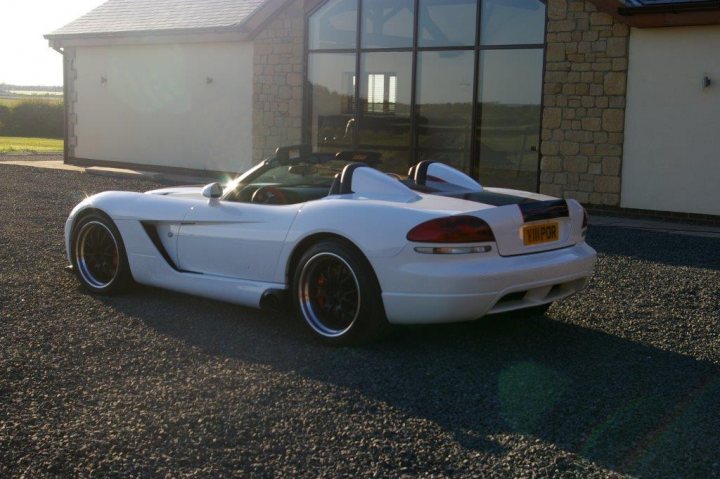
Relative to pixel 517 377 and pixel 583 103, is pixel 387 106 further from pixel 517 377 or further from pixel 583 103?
pixel 517 377

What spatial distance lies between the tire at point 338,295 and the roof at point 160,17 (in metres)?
12.9

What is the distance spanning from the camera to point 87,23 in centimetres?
2194

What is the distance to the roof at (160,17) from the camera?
737 inches

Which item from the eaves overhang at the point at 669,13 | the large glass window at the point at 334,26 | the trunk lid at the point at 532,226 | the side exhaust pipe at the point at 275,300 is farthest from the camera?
the large glass window at the point at 334,26

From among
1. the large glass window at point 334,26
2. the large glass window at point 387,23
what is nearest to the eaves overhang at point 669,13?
the large glass window at point 387,23

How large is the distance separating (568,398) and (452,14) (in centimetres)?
1151

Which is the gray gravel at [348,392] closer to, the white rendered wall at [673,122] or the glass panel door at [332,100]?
the white rendered wall at [673,122]

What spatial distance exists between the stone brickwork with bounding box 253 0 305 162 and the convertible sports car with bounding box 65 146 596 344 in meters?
10.8

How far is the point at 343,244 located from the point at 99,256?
2.42m

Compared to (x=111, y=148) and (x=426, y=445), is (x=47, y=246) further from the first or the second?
(x=111, y=148)

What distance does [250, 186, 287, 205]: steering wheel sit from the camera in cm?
608

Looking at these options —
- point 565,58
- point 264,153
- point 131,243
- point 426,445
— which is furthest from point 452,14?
point 426,445

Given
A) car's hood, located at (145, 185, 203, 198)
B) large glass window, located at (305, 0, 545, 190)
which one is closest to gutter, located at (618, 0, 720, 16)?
large glass window, located at (305, 0, 545, 190)

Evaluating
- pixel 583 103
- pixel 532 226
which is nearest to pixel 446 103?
pixel 583 103
